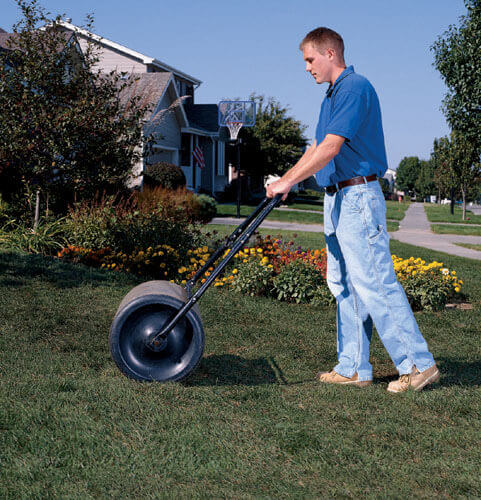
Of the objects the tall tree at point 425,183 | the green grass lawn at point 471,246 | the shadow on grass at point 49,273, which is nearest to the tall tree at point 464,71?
the green grass lawn at point 471,246

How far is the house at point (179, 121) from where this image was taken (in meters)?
32.0

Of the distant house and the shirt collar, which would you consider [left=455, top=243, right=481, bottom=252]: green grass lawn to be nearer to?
the shirt collar

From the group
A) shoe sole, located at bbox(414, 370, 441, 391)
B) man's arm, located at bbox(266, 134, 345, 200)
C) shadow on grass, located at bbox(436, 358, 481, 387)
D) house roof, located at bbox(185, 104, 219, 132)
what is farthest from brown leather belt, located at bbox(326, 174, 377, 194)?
house roof, located at bbox(185, 104, 219, 132)

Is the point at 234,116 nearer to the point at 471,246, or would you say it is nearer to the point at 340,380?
the point at 471,246

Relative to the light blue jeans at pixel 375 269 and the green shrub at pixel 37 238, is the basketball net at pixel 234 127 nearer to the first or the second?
the green shrub at pixel 37 238

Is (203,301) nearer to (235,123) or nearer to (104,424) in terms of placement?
(104,424)

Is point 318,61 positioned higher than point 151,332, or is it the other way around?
point 318,61

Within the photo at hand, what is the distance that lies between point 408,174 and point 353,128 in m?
128

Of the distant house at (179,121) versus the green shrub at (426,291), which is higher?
the distant house at (179,121)

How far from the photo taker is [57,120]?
9617 mm

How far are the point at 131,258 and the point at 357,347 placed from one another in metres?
5.36

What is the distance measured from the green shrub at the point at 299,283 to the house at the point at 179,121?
70.4 feet

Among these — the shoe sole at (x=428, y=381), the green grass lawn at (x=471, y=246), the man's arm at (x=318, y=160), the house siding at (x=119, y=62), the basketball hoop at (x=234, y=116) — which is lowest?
the green grass lawn at (x=471, y=246)

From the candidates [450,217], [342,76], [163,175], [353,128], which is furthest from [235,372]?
[450,217]
